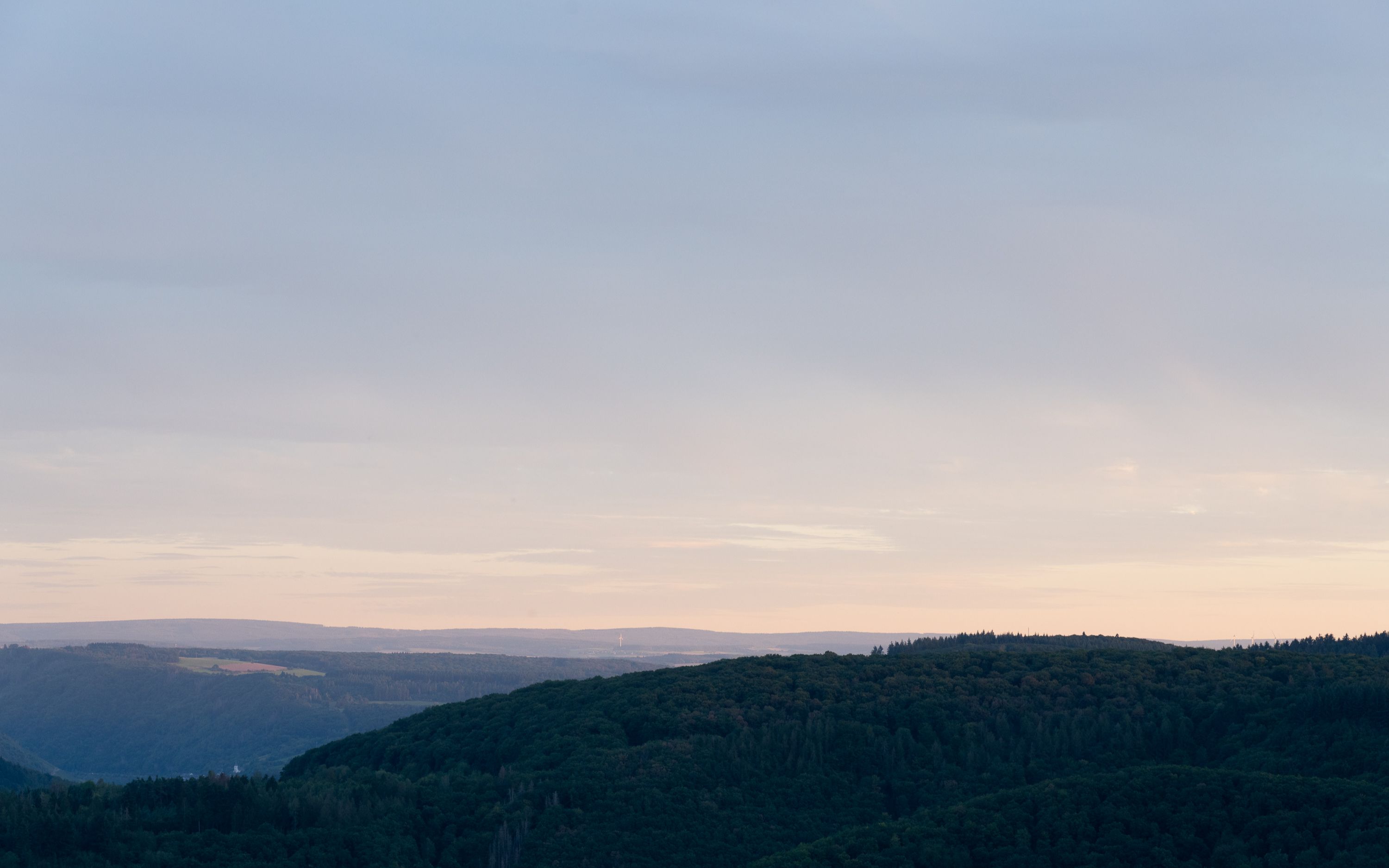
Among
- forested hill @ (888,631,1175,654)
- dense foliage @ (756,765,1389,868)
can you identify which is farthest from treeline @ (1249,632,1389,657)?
dense foliage @ (756,765,1389,868)

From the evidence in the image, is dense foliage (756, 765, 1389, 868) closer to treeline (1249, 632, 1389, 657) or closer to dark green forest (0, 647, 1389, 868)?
dark green forest (0, 647, 1389, 868)

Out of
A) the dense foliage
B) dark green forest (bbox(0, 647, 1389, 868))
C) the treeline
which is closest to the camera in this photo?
the dense foliage

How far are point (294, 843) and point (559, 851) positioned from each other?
1759 cm

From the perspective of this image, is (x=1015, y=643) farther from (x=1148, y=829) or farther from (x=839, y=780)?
(x=1148, y=829)

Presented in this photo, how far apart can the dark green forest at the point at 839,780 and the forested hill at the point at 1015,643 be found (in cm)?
3157

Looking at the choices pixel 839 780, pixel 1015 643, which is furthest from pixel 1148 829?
pixel 1015 643

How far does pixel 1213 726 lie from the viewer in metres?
99.6

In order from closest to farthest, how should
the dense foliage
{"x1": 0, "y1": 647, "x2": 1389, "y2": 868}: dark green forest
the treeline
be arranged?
the dense foliage, {"x1": 0, "y1": 647, "x2": 1389, "y2": 868}: dark green forest, the treeline

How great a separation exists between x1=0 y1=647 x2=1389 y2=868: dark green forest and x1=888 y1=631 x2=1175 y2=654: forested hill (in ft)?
104

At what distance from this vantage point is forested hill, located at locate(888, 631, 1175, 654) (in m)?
163

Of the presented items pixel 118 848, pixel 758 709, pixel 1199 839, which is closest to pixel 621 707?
pixel 758 709

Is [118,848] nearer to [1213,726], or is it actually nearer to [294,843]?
[294,843]

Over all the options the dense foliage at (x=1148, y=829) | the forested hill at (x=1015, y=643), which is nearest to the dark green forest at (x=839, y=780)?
the dense foliage at (x=1148, y=829)

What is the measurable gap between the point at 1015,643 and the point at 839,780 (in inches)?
3168
